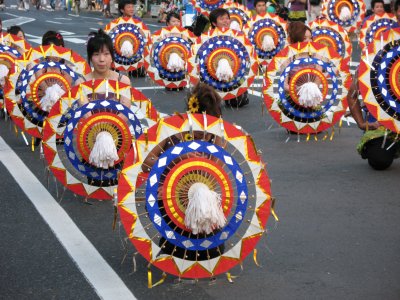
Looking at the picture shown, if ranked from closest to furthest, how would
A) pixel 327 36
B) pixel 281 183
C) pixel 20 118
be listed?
pixel 281 183 < pixel 20 118 < pixel 327 36

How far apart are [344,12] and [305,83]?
1166cm

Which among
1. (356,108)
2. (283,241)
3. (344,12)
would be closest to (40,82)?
(356,108)

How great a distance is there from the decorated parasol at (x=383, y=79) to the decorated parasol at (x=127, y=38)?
30.6ft

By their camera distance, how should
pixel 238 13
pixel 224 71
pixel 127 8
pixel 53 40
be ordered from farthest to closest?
pixel 238 13 < pixel 127 8 < pixel 224 71 < pixel 53 40

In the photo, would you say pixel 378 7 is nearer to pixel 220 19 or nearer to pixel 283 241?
pixel 220 19

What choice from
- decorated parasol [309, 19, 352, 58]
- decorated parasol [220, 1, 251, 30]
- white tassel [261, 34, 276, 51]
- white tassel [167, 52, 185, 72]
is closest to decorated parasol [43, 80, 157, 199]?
white tassel [167, 52, 185, 72]

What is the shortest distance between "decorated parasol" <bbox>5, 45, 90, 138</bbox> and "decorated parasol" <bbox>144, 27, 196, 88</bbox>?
5.30 m

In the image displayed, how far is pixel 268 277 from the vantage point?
6.43m

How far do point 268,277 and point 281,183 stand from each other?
307 centimetres

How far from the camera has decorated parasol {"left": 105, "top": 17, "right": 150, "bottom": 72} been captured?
18500 mm

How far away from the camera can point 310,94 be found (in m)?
11.3

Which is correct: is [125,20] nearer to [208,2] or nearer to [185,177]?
[208,2]

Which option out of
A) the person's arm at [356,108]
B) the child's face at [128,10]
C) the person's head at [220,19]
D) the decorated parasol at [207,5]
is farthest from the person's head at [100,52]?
the decorated parasol at [207,5]

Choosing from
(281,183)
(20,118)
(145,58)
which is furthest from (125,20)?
(281,183)
